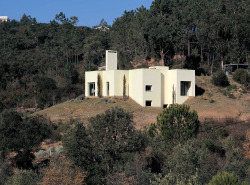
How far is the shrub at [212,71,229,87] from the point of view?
1681 inches

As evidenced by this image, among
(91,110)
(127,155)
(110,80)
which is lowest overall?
(127,155)

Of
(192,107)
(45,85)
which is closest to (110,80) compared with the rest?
(192,107)

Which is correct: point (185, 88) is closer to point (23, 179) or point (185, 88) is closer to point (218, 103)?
point (218, 103)

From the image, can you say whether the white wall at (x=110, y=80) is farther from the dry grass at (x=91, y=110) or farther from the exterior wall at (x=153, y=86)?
the exterior wall at (x=153, y=86)

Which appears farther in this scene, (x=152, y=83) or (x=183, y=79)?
(x=183, y=79)

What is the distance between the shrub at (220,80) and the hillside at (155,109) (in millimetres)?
726

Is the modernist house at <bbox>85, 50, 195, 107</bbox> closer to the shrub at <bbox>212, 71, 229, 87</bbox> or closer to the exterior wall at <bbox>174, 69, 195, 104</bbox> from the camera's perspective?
the exterior wall at <bbox>174, 69, 195, 104</bbox>

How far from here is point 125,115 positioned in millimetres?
23375

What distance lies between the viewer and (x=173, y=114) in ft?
85.3

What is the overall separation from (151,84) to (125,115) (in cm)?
1617

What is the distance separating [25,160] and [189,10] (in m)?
41.8

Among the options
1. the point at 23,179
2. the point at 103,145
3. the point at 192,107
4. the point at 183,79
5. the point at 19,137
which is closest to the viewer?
the point at 23,179

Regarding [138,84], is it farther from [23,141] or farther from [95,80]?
[23,141]

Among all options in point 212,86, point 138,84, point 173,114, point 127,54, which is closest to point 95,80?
point 138,84
